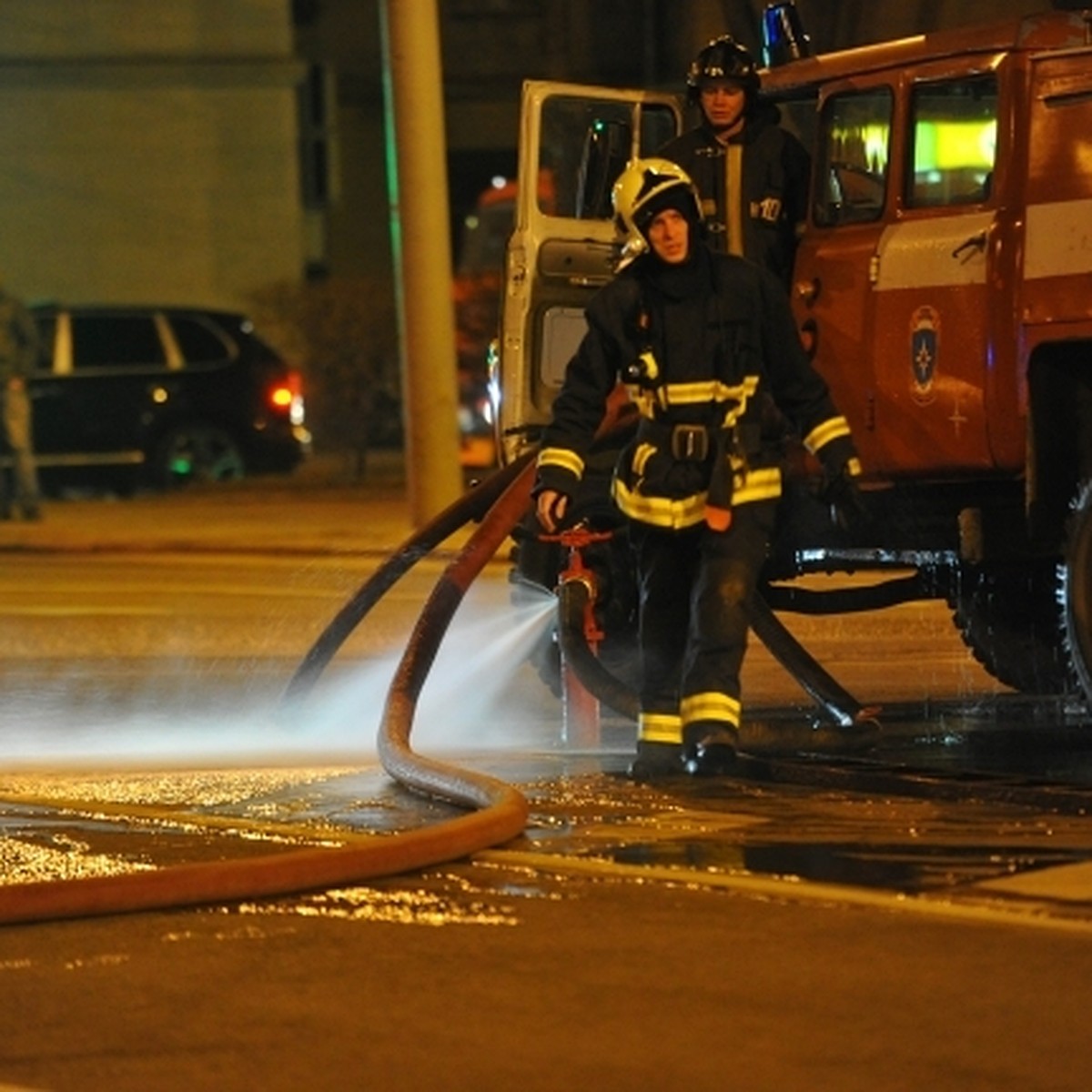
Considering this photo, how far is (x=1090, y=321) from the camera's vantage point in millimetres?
8328

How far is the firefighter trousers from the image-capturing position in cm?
836

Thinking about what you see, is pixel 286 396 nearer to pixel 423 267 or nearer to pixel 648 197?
pixel 423 267

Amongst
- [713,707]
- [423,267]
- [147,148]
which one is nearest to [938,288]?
[713,707]

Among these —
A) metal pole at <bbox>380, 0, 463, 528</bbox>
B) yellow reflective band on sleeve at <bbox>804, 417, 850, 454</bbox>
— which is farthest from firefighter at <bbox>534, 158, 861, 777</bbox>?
metal pole at <bbox>380, 0, 463, 528</bbox>

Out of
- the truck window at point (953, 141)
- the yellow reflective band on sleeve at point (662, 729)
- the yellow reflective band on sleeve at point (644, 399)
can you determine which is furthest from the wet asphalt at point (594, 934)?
the truck window at point (953, 141)

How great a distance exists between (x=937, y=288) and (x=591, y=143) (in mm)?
1762

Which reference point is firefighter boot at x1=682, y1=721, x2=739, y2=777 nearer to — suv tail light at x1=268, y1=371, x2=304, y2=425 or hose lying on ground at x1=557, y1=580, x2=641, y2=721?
hose lying on ground at x1=557, y1=580, x2=641, y2=721

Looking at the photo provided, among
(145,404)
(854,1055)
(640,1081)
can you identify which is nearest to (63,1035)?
(640,1081)

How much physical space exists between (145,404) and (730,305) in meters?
16.4

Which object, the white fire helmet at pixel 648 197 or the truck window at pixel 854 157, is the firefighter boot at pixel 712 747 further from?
the truck window at pixel 854 157

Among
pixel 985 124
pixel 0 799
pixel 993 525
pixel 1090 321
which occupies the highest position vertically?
pixel 985 124

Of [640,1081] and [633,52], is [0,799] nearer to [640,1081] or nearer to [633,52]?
[640,1081]

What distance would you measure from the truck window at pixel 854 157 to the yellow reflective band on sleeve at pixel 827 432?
1.07 meters

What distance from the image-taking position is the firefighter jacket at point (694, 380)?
8367 mm
